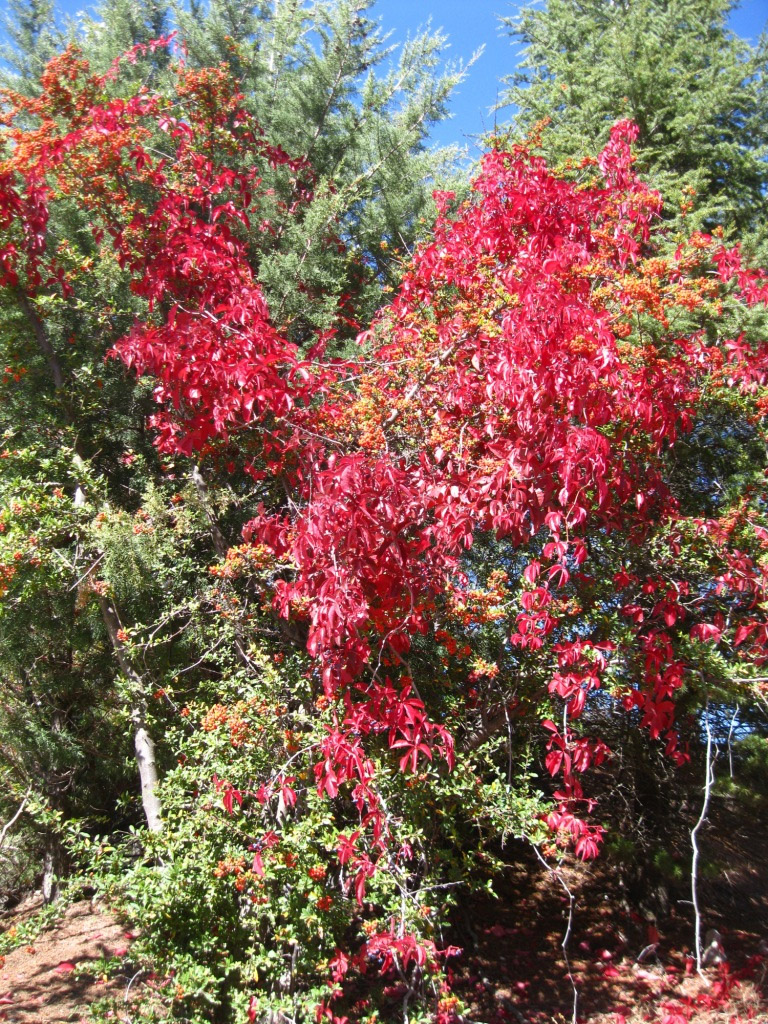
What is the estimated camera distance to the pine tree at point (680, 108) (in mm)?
4789

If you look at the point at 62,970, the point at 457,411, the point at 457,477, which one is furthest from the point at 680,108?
the point at 62,970

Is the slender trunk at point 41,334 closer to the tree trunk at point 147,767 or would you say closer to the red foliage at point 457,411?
the red foliage at point 457,411

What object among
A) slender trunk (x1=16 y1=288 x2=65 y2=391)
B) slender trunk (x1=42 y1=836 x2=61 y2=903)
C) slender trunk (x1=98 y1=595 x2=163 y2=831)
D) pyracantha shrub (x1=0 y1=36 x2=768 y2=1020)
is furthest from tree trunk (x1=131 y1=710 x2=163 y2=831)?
slender trunk (x1=16 y1=288 x2=65 y2=391)

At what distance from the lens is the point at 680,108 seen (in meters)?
4.89

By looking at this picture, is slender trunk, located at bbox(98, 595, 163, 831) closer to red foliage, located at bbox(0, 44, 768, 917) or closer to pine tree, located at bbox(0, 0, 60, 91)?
red foliage, located at bbox(0, 44, 768, 917)

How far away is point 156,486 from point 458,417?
2.24 meters

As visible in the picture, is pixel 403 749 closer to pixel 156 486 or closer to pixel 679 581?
pixel 679 581

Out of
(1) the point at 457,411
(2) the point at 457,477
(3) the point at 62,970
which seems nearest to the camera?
(2) the point at 457,477

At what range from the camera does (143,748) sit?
371 centimetres

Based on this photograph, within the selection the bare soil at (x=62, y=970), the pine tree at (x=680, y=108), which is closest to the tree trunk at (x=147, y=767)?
the bare soil at (x=62, y=970)

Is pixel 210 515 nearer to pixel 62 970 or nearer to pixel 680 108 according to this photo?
pixel 62 970

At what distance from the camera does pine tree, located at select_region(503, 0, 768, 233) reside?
4.79 meters

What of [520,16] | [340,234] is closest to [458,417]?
[340,234]

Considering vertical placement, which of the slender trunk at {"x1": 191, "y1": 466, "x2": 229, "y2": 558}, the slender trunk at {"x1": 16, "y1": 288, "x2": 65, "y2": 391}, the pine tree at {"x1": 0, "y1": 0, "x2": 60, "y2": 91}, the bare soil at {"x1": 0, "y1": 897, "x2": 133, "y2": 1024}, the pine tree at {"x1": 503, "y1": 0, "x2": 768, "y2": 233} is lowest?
the bare soil at {"x1": 0, "y1": 897, "x2": 133, "y2": 1024}
